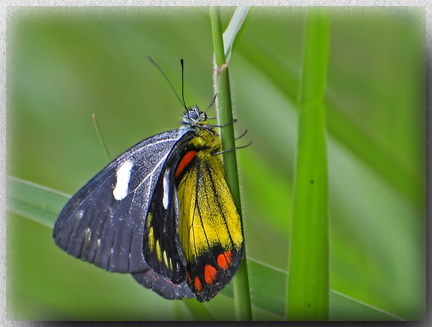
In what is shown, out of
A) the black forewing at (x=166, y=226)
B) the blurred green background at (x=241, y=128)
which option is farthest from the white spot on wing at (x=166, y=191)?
the blurred green background at (x=241, y=128)

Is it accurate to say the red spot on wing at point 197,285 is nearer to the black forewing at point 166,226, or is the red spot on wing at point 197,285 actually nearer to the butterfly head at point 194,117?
the black forewing at point 166,226

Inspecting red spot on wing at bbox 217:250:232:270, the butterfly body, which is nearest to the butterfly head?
→ the butterfly body

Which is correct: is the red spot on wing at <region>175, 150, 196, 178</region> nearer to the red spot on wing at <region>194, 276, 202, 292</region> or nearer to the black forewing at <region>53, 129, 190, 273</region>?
the black forewing at <region>53, 129, 190, 273</region>

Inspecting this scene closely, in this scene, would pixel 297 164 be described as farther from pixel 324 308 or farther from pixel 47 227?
pixel 47 227

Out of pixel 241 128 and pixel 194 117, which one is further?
pixel 241 128

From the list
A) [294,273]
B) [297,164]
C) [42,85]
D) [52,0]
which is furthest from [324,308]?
[52,0]

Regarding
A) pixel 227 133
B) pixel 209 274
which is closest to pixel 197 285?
pixel 209 274

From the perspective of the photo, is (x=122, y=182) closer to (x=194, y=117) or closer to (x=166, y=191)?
(x=166, y=191)
